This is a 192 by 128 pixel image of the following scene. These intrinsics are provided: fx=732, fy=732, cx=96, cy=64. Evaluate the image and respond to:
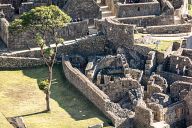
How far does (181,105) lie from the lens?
194 feet

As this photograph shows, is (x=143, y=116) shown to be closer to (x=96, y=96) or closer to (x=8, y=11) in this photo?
(x=96, y=96)

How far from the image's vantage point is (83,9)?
73.5 metres

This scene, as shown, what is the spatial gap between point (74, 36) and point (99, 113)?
1435 centimetres

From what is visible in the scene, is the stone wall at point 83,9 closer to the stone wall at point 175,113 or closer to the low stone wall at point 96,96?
the low stone wall at point 96,96

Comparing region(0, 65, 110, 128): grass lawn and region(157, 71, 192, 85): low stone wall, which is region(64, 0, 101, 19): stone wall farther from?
region(157, 71, 192, 85): low stone wall

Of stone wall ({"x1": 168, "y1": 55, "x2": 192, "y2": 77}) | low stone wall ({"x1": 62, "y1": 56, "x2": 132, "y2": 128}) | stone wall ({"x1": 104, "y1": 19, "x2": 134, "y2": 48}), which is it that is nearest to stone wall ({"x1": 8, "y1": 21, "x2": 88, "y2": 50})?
stone wall ({"x1": 104, "y1": 19, "x2": 134, "y2": 48})

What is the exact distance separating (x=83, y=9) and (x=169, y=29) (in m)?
9.09

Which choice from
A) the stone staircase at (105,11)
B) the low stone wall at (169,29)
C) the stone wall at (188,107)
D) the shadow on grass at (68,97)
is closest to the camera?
the shadow on grass at (68,97)

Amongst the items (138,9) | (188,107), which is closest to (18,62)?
(138,9)

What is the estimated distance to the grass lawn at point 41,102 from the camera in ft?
181

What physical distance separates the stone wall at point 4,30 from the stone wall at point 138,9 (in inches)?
444

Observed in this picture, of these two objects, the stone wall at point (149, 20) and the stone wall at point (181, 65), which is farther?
the stone wall at point (149, 20)

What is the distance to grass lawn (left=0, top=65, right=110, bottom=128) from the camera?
55250 mm

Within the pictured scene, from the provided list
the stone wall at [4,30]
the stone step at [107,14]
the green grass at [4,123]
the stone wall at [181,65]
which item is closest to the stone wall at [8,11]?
the stone wall at [4,30]
